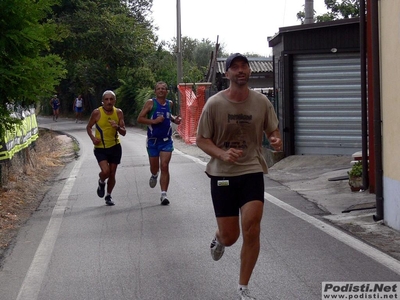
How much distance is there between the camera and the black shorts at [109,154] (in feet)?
40.6

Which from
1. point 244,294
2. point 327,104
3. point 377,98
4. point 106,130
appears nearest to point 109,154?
point 106,130

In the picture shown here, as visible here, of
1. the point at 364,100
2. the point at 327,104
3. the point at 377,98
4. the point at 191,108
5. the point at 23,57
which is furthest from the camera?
the point at 191,108

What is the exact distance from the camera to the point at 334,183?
13984 mm

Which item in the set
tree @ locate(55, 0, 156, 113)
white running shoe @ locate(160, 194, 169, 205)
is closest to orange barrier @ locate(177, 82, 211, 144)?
tree @ locate(55, 0, 156, 113)

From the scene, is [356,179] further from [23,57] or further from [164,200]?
[23,57]

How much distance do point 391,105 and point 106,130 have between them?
4.70 metres

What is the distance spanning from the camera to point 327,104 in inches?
719

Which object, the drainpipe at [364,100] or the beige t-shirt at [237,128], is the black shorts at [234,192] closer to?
the beige t-shirt at [237,128]

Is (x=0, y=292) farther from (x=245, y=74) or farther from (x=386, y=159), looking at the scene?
(x=386, y=159)

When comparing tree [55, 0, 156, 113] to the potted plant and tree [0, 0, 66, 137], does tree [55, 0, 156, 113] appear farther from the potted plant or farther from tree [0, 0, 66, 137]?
the potted plant

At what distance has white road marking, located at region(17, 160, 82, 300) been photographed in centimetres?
695

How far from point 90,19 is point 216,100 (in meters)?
34.4

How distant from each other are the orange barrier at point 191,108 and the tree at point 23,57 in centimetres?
1603

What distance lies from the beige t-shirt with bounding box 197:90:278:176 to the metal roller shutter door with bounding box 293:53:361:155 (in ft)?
39.2
